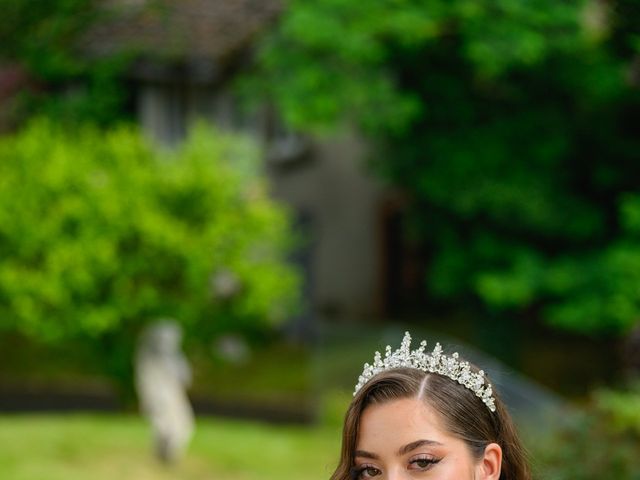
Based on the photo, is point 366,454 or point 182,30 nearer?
point 366,454

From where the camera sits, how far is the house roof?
19.9 metres

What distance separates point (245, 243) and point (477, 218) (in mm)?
4166

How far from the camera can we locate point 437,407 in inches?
113

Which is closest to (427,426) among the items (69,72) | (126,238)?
(126,238)

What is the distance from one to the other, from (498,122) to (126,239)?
5727 mm

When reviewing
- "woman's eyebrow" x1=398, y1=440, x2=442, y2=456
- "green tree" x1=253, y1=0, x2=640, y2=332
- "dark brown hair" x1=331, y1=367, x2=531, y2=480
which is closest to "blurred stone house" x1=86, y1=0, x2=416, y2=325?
"green tree" x1=253, y1=0, x2=640, y2=332

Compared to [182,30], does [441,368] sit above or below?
below

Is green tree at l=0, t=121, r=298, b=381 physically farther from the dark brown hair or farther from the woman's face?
the woman's face

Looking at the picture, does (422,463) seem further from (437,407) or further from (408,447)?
(437,407)

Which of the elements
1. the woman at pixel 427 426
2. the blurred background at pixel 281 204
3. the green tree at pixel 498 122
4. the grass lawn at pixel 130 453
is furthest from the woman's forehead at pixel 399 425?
the green tree at pixel 498 122

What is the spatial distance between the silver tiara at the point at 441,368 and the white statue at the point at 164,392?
9.16 metres

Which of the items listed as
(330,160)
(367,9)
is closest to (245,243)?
(367,9)

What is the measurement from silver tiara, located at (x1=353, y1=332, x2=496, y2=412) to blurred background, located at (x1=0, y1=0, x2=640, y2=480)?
722 cm

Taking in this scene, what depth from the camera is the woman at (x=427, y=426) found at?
2.80 metres
